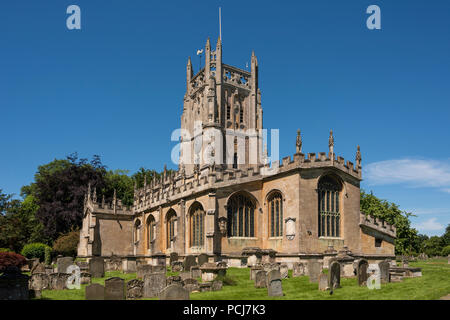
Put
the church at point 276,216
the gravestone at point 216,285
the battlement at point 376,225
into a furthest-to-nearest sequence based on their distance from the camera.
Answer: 1. the battlement at point 376,225
2. the church at point 276,216
3. the gravestone at point 216,285

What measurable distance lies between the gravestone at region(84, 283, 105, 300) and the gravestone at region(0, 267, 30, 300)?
224 cm

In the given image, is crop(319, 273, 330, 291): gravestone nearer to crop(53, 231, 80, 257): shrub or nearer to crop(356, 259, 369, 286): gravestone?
crop(356, 259, 369, 286): gravestone

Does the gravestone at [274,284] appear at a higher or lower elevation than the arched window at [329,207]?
lower

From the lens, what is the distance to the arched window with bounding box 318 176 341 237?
96.0ft

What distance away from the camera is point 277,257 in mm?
28656

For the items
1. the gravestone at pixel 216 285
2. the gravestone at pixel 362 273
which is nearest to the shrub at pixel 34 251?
the gravestone at pixel 216 285

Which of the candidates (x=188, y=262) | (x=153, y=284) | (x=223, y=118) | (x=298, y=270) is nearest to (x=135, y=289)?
(x=153, y=284)

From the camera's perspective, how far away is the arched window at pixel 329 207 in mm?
29266

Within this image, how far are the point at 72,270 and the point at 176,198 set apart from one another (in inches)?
672

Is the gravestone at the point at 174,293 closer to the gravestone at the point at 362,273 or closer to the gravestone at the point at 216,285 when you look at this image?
the gravestone at the point at 216,285

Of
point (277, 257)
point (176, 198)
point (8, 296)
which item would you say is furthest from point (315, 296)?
point (176, 198)

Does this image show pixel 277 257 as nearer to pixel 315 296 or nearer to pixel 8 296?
pixel 315 296

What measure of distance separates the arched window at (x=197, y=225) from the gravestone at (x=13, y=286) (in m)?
18.7

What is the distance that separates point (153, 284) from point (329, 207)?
16.9 metres
